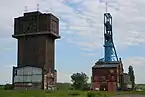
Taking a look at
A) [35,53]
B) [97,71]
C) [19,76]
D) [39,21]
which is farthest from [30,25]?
[97,71]

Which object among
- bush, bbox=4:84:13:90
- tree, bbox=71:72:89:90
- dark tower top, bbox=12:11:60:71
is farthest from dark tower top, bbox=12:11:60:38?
tree, bbox=71:72:89:90

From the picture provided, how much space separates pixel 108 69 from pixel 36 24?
29.3 m

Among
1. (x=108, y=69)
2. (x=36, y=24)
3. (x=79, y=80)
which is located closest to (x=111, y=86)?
(x=108, y=69)

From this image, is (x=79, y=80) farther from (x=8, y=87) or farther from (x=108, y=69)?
(x=8, y=87)

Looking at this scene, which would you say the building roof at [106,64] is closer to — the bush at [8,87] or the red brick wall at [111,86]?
the red brick wall at [111,86]

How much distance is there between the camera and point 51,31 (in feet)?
288

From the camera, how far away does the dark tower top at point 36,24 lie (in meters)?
87.9

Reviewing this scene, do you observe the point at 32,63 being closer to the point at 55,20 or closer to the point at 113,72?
the point at 55,20

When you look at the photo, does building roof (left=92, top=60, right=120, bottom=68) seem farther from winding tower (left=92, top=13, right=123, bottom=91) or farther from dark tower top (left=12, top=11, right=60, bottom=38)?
dark tower top (left=12, top=11, right=60, bottom=38)

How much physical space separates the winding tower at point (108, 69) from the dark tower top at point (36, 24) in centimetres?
1974

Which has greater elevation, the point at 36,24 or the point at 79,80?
the point at 36,24

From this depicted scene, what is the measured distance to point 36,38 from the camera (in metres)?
Result: 89.5

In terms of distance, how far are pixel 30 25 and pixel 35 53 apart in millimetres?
9160

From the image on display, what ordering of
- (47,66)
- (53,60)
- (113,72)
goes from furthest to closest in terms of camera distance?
(113,72) < (53,60) < (47,66)
